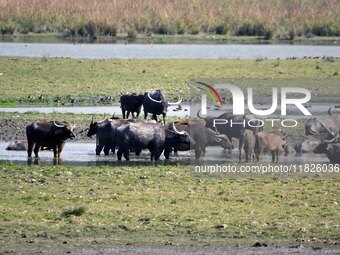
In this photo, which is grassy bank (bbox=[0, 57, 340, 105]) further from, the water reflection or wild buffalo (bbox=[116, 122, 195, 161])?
wild buffalo (bbox=[116, 122, 195, 161])

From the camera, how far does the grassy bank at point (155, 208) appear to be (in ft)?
39.8

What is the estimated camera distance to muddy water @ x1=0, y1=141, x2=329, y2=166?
17.4 meters

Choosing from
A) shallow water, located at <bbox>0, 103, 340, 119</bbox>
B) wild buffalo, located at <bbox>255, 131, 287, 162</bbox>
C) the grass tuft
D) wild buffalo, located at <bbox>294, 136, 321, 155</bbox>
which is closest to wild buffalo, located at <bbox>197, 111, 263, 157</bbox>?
wild buffalo, located at <bbox>294, 136, 321, 155</bbox>

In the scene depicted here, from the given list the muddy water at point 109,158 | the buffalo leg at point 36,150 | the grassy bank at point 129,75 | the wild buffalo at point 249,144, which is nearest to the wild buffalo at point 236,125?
the muddy water at point 109,158

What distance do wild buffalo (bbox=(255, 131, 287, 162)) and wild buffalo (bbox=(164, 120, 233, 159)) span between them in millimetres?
924

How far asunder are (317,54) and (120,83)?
12.0m

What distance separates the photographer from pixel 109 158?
17922 mm

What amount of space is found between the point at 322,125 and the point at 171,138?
3.22 m

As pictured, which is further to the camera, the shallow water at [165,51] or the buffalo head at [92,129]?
the shallow water at [165,51]

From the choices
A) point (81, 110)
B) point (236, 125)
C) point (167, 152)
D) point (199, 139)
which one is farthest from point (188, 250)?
point (81, 110)

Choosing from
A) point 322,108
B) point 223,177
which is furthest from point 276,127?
point 223,177

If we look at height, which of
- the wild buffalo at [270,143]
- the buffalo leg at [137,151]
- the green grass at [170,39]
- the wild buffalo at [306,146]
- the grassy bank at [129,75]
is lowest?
the green grass at [170,39]

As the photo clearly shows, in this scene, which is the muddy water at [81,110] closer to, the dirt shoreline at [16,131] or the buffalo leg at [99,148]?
the dirt shoreline at [16,131]

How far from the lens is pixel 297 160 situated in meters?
17.9
